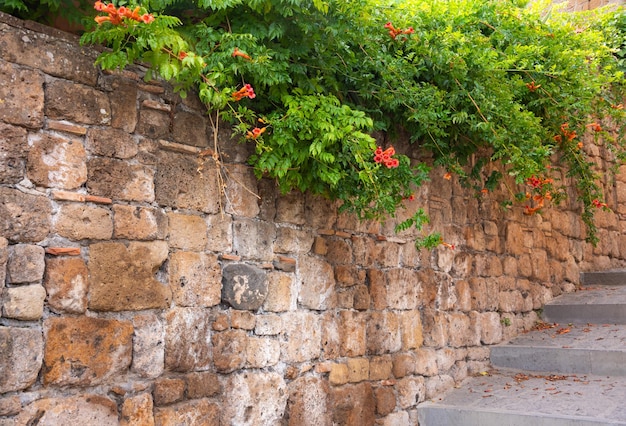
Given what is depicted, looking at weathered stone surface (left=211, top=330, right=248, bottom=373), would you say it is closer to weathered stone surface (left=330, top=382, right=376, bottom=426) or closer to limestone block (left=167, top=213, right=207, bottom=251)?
limestone block (left=167, top=213, right=207, bottom=251)

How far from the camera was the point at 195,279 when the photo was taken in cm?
276

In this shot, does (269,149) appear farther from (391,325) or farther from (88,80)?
(391,325)

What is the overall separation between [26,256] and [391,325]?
228 centimetres

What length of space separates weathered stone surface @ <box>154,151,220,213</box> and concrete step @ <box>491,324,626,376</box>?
2.78 metres

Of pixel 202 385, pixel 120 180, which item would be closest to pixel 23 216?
pixel 120 180

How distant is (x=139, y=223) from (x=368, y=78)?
1511 mm

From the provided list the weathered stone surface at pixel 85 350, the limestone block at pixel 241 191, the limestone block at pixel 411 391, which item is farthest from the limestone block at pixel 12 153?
the limestone block at pixel 411 391

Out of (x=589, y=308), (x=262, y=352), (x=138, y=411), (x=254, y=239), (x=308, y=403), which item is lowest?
(x=308, y=403)

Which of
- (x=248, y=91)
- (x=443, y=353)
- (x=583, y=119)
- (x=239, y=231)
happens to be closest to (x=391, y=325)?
(x=443, y=353)

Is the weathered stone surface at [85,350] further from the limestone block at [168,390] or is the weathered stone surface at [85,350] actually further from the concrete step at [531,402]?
the concrete step at [531,402]

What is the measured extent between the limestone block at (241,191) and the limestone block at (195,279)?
28 cm

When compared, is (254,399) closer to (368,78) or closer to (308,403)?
(308,403)

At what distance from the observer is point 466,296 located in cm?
450

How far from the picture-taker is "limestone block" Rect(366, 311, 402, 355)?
370cm
